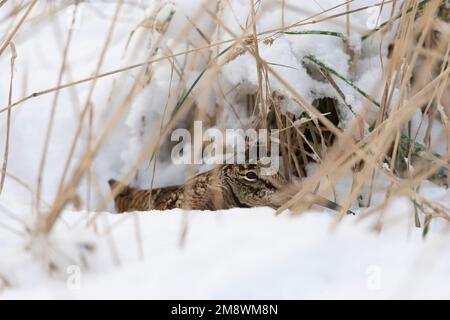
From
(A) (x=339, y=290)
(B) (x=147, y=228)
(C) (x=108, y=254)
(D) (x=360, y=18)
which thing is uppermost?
(D) (x=360, y=18)

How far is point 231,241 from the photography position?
1528 mm

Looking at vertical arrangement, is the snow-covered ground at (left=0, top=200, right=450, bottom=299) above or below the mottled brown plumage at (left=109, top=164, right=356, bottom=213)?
below

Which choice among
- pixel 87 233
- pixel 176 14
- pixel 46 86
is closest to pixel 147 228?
pixel 87 233

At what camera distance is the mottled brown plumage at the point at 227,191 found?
8.68 feet

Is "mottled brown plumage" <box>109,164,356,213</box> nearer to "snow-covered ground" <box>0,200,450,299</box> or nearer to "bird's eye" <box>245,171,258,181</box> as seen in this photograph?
"bird's eye" <box>245,171,258,181</box>

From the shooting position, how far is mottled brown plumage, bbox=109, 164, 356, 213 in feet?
8.68

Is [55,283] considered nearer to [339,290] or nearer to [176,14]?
[339,290]

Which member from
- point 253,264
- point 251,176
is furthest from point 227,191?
point 253,264

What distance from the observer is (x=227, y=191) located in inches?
108

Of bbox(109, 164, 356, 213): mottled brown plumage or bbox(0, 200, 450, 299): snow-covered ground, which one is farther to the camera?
bbox(109, 164, 356, 213): mottled brown plumage

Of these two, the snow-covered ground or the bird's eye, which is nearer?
the snow-covered ground

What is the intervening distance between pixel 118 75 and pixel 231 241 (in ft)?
5.68

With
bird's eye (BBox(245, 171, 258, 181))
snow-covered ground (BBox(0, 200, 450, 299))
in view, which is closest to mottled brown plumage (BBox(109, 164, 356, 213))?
bird's eye (BBox(245, 171, 258, 181))

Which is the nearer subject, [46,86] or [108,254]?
[108,254]
